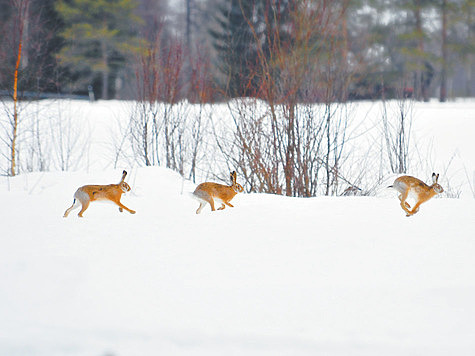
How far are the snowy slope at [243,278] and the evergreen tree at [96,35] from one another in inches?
559

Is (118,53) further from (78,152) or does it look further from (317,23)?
(317,23)

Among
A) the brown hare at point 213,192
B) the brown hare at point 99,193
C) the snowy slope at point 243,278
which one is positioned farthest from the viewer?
the brown hare at point 213,192

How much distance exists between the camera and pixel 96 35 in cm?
1647

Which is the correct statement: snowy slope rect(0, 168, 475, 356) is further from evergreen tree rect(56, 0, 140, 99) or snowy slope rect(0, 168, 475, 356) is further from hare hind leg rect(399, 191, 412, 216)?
evergreen tree rect(56, 0, 140, 99)

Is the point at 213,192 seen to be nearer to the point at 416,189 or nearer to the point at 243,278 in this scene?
the point at 243,278

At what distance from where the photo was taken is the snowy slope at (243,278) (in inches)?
83.4

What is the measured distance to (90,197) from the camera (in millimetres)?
2562

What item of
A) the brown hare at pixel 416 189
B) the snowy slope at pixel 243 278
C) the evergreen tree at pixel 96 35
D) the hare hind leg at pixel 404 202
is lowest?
the snowy slope at pixel 243 278

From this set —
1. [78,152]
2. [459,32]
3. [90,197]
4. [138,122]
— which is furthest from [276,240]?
[459,32]

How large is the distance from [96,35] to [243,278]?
15.7 m

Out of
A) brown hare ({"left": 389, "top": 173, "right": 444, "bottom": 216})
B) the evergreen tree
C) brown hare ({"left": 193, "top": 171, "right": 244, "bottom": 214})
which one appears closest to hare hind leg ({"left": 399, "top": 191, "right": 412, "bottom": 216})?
brown hare ({"left": 389, "top": 173, "right": 444, "bottom": 216})

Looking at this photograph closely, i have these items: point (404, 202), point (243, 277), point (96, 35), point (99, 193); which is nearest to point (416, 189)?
point (404, 202)

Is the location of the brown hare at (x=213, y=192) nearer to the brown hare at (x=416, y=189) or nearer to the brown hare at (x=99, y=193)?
the brown hare at (x=99, y=193)

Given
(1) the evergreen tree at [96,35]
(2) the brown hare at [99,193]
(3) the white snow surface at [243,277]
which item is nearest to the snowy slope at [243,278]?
(3) the white snow surface at [243,277]
